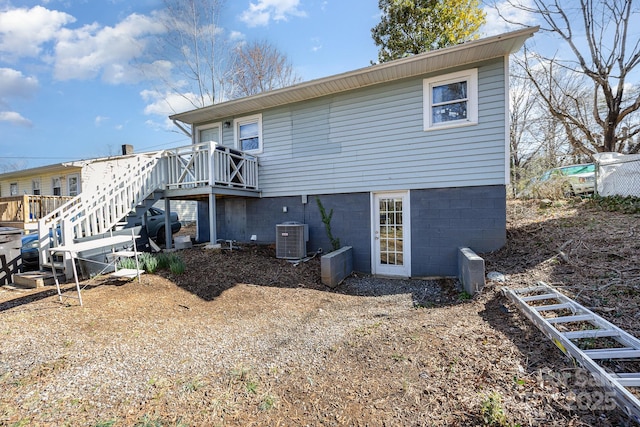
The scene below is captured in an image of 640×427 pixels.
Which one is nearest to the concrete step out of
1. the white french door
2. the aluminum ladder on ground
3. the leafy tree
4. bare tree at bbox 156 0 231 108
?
the white french door

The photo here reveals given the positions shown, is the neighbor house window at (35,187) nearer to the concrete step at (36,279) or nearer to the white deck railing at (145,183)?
the white deck railing at (145,183)

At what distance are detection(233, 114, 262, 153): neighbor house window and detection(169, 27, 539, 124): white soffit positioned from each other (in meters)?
0.27

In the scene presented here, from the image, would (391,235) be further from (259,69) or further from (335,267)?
(259,69)

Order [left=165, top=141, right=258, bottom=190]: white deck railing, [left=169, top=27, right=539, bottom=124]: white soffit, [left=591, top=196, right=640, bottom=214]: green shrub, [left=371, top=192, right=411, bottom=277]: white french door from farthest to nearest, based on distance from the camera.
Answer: [left=165, top=141, right=258, bottom=190]: white deck railing
[left=591, top=196, right=640, bottom=214]: green shrub
[left=371, top=192, right=411, bottom=277]: white french door
[left=169, top=27, right=539, bottom=124]: white soffit

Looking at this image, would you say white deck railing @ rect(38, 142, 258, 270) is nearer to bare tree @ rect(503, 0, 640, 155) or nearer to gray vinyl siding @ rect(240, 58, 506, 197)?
gray vinyl siding @ rect(240, 58, 506, 197)

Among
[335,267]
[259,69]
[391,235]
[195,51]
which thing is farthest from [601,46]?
[195,51]

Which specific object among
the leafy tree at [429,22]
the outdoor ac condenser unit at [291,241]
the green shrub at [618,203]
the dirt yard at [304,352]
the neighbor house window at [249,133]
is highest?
the leafy tree at [429,22]

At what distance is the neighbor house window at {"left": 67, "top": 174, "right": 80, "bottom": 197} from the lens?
1590cm

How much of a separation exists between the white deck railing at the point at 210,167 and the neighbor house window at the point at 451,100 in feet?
16.0

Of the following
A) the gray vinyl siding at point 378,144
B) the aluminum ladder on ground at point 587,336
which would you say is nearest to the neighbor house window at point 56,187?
the gray vinyl siding at point 378,144

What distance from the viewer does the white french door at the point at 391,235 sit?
676 centimetres

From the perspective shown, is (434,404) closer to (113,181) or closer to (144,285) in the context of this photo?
(144,285)

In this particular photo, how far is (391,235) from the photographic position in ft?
22.7

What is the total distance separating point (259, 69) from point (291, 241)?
14.4m
